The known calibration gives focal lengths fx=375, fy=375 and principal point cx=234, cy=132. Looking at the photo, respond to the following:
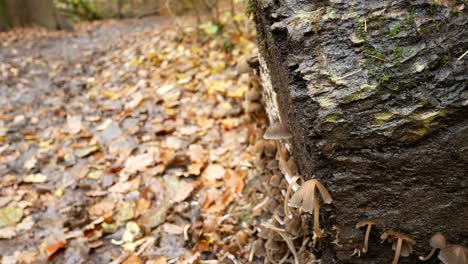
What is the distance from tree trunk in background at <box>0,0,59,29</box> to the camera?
36.7 ft

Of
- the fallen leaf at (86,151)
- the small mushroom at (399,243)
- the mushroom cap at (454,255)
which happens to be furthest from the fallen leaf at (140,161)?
the mushroom cap at (454,255)

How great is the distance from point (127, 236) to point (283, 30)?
221 cm

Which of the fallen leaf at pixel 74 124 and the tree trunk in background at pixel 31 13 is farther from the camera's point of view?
the tree trunk in background at pixel 31 13

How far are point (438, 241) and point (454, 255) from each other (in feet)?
0.31

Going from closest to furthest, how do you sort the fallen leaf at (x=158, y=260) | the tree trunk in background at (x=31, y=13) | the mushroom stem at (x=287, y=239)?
the mushroom stem at (x=287, y=239)
the fallen leaf at (x=158, y=260)
the tree trunk in background at (x=31, y=13)

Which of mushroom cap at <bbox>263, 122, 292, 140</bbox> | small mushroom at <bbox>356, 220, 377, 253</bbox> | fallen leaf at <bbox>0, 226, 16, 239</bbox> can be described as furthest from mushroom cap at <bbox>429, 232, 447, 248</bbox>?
fallen leaf at <bbox>0, 226, 16, 239</bbox>

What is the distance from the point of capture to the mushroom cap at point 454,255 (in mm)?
1778

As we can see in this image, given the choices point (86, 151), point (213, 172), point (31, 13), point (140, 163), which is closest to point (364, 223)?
point (213, 172)

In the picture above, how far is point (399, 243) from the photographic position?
1.95 meters

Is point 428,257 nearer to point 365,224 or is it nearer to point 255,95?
point 365,224

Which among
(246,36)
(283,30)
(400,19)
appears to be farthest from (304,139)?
(246,36)

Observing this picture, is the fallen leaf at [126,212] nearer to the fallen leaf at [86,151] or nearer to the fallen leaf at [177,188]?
the fallen leaf at [177,188]

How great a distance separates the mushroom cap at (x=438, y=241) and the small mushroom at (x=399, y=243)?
4.1 inches

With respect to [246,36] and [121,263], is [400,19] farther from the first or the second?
[246,36]
